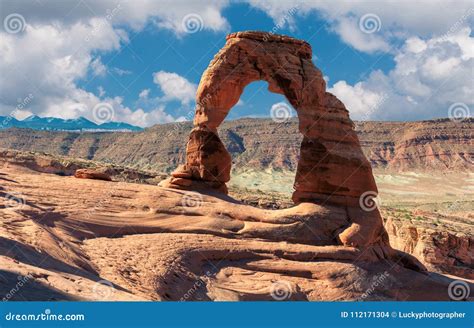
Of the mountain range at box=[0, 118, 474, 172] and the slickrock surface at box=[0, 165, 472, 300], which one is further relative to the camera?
the mountain range at box=[0, 118, 474, 172]

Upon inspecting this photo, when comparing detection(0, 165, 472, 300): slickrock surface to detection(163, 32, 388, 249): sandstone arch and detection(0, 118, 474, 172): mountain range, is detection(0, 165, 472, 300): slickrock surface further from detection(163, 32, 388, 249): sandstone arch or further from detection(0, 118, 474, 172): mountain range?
detection(0, 118, 474, 172): mountain range

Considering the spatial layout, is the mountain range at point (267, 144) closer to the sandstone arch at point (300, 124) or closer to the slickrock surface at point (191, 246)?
the sandstone arch at point (300, 124)

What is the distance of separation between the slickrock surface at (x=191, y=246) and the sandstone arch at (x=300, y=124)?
1130 mm

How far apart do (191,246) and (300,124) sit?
7.14 m

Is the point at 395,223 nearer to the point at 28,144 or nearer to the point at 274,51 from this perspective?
the point at 274,51

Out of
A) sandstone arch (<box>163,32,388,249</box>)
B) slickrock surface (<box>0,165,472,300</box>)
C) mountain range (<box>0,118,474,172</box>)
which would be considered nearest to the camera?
slickrock surface (<box>0,165,472,300</box>)

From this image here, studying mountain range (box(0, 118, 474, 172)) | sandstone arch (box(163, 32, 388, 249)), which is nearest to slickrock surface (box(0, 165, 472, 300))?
sandstone arch (box(163, 32, 388, 249))

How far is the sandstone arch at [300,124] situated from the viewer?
21766 millimetres

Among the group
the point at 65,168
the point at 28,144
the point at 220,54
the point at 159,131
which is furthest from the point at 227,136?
the point at 220,54

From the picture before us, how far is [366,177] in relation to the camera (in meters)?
22.0

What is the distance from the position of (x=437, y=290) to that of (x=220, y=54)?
11.7 meters

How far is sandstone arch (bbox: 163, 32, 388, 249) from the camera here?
71.4ft

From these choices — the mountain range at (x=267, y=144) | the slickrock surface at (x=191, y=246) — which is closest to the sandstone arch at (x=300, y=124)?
the slickrock surface at (x=191, y=246)

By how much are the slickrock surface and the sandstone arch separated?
3.71 ft
